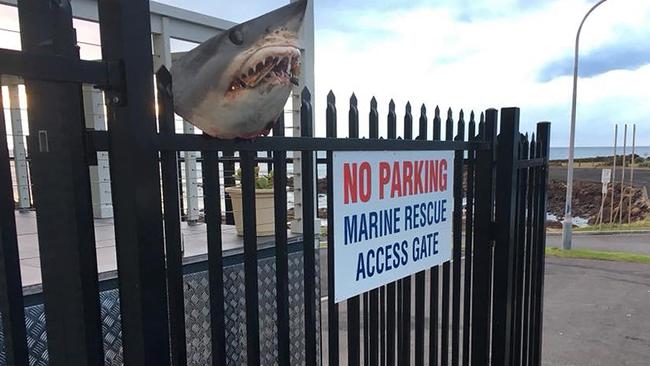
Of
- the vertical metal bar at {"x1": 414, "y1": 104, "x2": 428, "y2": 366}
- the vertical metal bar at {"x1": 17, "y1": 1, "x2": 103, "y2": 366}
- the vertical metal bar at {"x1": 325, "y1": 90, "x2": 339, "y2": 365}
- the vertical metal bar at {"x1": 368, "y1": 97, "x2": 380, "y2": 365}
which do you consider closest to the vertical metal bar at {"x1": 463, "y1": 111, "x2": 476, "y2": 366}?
the vertical metal bar at {"x1": 414, "y1": 104, "x2": 428, "y2": 366}

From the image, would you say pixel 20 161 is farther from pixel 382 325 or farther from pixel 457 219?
pixel 457 219

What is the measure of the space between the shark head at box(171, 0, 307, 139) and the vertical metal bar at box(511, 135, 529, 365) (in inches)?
80.7

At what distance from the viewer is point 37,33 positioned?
1057 mm

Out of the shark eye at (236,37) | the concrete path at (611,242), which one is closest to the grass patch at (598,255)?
the concrete path at (611,242)

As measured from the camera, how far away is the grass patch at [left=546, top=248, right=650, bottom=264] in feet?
32.2

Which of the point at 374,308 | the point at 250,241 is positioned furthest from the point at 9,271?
the point at 374,308

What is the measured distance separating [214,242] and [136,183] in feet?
1.03

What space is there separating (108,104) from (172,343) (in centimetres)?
69

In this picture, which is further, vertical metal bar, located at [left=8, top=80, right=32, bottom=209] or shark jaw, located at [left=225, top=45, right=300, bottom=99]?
vertical metal bar, located at [left=8, top=80, right=32, bottom=209]

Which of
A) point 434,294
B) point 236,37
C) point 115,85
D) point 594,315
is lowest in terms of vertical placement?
point 594,315

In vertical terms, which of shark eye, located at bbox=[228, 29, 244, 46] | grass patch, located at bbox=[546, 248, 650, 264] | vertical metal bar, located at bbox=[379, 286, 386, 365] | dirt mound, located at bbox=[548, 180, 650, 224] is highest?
shark eye, located at bbox=[228, 29, 244, 46]

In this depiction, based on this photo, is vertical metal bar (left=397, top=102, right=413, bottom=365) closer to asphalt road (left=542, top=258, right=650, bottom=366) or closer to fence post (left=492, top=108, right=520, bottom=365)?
fence post (left=492, top=108, right=520, bottom=365)

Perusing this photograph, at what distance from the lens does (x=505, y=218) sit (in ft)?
9.20

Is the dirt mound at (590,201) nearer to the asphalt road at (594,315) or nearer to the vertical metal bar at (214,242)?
the asphalt road at (594,315)
